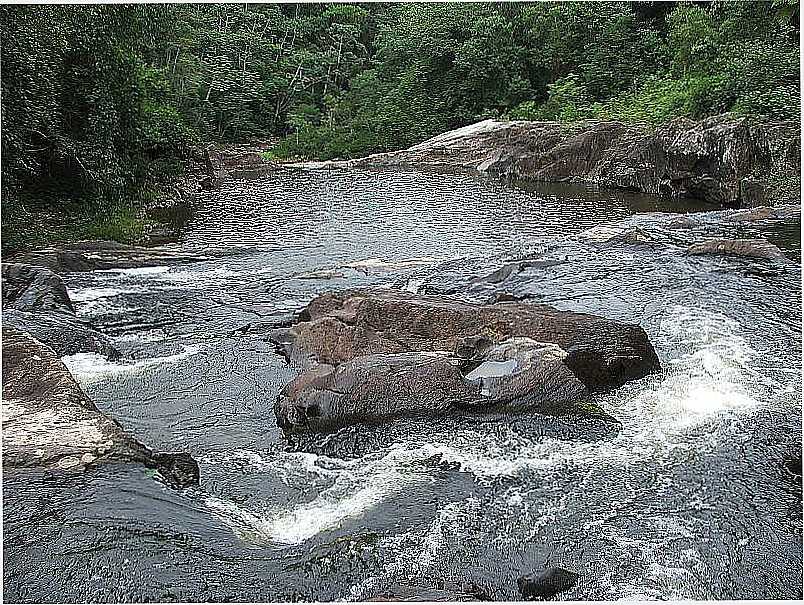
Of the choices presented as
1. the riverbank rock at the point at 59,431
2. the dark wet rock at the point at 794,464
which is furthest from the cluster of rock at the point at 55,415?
the dark wet rock at the point at 794,464

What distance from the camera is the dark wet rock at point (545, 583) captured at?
5.02 meters

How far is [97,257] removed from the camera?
12.9 metres

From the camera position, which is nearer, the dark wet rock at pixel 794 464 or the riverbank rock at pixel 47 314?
the dark wet rock at pixel 794 464

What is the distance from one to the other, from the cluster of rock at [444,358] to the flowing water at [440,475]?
0.19 m

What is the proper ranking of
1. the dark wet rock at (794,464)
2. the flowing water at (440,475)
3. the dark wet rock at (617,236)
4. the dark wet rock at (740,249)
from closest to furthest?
the flowing water at (440,475)
the dark wet rock at (794,464)
the dark wet rock at (740,249)
the dark wet rock at (617,236)

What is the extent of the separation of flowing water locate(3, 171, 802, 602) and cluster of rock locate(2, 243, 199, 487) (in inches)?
7.1

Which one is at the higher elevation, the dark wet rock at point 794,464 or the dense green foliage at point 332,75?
the dense green foliage at point 332,75

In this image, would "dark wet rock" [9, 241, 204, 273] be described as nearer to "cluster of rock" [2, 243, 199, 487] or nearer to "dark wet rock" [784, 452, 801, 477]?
"cluster of rock" [2, 243, 199, 487]

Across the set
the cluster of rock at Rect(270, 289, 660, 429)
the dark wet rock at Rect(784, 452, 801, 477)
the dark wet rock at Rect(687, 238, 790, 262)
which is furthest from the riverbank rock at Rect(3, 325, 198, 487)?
the dark wet rock at Rect(687, 238, 790, 262)

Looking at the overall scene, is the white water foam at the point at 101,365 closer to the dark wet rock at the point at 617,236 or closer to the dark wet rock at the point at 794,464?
the dark wet rock at the point at 794,464

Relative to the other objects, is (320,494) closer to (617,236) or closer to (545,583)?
(545,583)

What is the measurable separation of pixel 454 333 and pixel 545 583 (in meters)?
3.82

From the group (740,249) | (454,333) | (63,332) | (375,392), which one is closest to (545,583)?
(375,392)

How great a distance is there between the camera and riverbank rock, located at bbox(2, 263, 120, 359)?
912 centimetres
